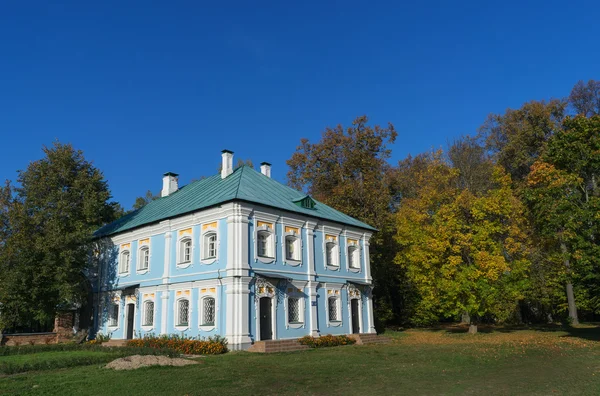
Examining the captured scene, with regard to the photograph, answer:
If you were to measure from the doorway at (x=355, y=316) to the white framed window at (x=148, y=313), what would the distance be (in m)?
10.6

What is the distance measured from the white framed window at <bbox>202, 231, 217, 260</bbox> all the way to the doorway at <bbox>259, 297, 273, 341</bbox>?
125 inches

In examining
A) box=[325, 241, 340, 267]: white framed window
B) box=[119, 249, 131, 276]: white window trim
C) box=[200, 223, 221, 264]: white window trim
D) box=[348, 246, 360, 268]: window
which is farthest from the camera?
box=[348, 246, 360, 268]: window

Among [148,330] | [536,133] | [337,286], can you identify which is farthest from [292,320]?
[536,133]

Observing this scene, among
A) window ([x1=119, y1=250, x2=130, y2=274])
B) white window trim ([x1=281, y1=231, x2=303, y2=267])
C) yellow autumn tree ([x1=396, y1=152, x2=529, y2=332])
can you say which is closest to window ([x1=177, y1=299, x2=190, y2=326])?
white window trim ([x1=281, y1=231, x2=303, y2=267])

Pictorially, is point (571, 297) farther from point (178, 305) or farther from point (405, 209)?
point (178, 305)

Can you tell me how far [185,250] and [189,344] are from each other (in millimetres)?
5405

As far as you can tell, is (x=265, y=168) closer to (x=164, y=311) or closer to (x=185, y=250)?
(x=185, y=250)

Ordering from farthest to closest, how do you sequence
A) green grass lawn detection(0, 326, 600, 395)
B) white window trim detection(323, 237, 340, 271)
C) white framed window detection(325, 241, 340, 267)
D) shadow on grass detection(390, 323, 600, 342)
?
white framed window detection(325, 241, 340, 267)
white window trim detection(323, 237, 340, 271)
shadow on grass detection(390, 323, 600, 342)
green grass lawn detection(0, 326, 600, 395)

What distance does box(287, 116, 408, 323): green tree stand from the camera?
32844mm

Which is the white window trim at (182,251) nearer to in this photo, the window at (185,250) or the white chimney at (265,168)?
the window at (185,250)

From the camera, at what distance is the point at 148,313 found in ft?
78.5

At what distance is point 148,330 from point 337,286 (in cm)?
991

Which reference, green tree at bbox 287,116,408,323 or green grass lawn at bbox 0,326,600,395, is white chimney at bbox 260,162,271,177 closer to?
green tree at bbox 287,116,408,323

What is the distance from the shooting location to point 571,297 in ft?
99.1
